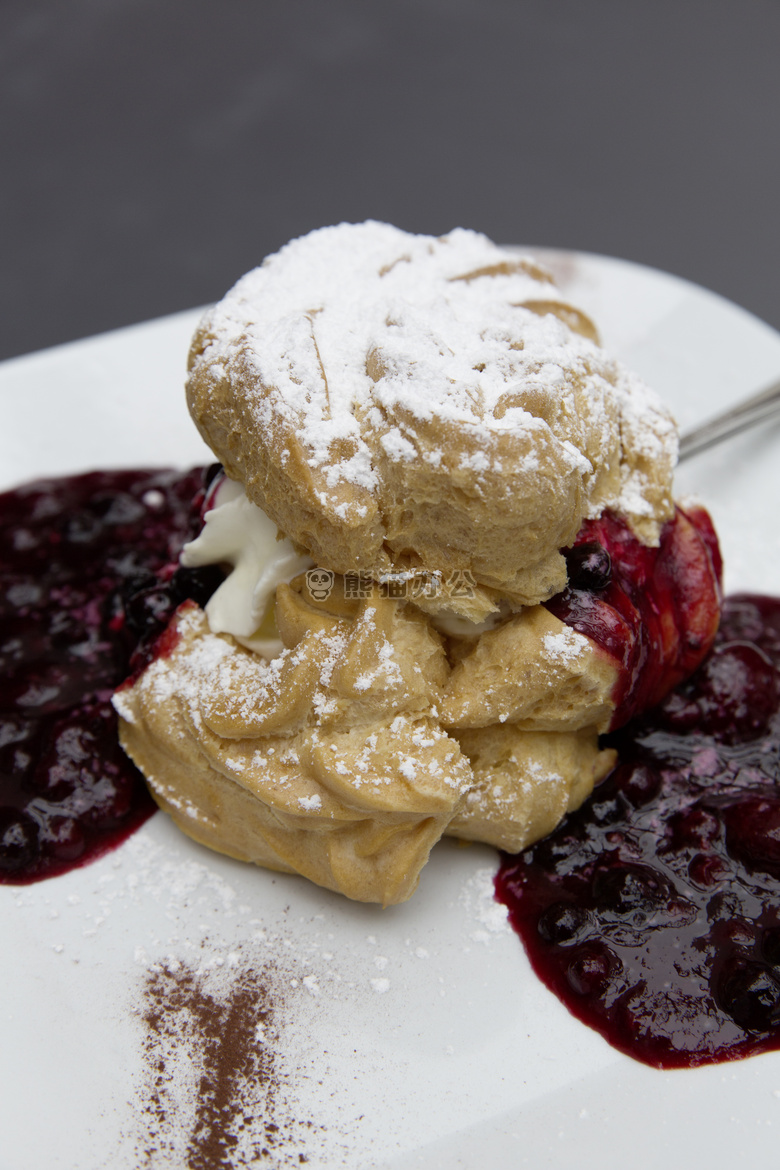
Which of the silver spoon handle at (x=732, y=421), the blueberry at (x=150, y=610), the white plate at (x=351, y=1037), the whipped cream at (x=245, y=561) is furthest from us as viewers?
the silver spoon handle at (x=732, y=421)

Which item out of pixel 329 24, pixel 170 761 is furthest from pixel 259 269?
pixel 329 24

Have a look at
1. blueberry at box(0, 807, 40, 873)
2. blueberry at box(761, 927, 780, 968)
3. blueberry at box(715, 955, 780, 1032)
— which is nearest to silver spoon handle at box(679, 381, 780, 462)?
blueberry at box(761, 927, 780, 968)

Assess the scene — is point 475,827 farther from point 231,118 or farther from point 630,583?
point 231,118

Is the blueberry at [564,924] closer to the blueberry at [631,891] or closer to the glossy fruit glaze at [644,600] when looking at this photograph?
the blueberry at [631,891]

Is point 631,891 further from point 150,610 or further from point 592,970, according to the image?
point 150,610

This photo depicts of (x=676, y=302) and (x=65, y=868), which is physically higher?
(x=676, y=302)

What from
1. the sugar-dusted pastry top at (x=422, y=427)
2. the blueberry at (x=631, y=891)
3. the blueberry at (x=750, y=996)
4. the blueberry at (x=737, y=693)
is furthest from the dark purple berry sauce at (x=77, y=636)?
the blueberry at (x=750, y=996)
